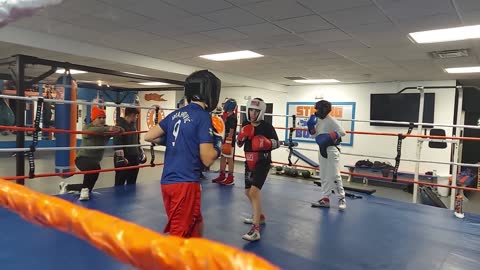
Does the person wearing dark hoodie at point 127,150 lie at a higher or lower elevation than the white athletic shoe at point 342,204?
higher

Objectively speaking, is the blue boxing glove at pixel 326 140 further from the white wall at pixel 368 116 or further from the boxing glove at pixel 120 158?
the white wall at pixel 368 116

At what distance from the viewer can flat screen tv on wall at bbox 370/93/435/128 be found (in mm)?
7465

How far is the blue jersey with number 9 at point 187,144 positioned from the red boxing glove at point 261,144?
1051mm

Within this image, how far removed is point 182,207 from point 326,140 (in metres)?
2.27

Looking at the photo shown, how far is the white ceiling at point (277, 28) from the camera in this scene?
10.7ft

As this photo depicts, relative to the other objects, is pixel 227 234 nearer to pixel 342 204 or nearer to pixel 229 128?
pixel 342 204

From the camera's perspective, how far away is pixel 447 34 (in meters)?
3.97

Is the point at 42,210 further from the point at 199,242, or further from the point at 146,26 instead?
the point at 146,26

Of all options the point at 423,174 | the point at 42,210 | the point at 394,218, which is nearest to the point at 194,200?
the point at 42,210

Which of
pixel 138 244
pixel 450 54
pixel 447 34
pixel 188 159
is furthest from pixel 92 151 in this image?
pixel 450 54

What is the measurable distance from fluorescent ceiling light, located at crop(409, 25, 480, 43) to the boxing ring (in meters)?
2.07

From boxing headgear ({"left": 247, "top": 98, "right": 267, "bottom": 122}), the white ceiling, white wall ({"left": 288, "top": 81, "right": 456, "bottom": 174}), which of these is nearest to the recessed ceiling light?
the white ceiling

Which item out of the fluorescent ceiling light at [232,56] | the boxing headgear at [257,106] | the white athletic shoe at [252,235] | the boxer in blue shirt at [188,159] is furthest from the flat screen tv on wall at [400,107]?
the boxer in blue shirt at [188,159]

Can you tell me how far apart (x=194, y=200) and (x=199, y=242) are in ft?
4.00
